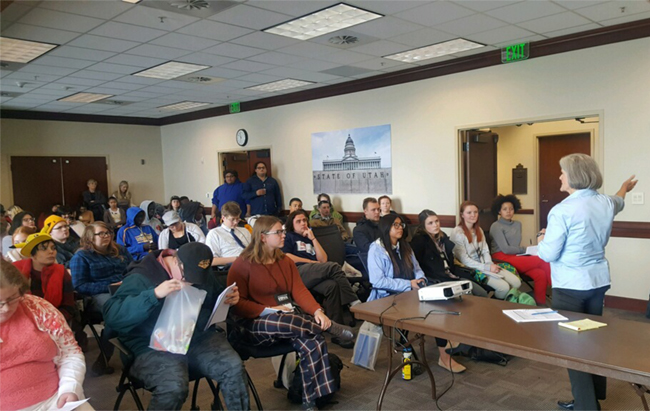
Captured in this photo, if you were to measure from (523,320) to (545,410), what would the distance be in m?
0.91

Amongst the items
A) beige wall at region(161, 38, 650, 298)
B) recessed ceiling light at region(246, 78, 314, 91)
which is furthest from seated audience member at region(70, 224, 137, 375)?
beige wall at region(161, 38, 650, 298)

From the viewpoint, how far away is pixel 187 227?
17.8 feet

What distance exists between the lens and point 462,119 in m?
6.34

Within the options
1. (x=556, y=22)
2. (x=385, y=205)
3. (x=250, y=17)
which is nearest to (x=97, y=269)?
(x=250, y=17)

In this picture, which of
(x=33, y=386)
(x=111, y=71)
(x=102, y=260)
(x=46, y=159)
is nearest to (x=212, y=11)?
Answer: (x=102, y=260)

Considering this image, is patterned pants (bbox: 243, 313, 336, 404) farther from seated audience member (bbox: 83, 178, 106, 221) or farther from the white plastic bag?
seated audience member (bbox: 83, 178, 106, 221)

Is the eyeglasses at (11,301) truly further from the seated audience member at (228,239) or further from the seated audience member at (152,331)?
the seated audience member at (228,239)

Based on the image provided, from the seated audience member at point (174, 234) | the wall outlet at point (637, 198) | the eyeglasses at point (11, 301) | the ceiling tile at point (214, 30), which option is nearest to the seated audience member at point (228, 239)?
the seated audience member at point (174, 234)

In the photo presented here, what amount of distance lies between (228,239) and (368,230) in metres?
1.52

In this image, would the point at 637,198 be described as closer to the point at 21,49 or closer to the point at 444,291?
the point at 444,291

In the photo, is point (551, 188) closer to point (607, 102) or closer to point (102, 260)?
point (607, 102)

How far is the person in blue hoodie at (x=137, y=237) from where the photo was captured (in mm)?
5355

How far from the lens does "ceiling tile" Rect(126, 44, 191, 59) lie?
5.21 metres

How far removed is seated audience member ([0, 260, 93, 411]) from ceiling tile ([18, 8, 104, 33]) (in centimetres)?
296
